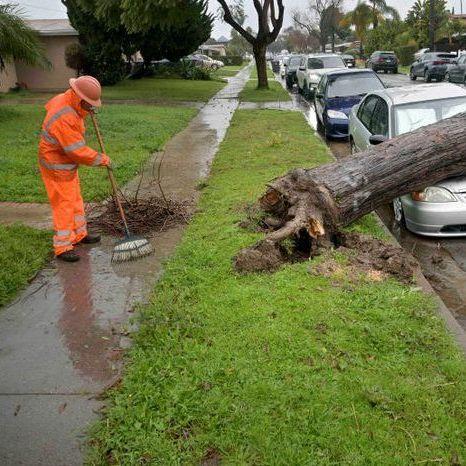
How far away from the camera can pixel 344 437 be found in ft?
9.14

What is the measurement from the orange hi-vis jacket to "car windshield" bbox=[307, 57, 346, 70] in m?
18.2

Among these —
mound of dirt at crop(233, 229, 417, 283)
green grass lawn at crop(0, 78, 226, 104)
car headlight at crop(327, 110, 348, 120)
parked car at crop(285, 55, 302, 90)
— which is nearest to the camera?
mound of dirt at crop(233, 229, 417, 283)

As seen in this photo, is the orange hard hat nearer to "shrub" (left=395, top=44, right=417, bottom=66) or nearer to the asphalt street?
the asphalt street

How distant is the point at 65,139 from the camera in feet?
17.0

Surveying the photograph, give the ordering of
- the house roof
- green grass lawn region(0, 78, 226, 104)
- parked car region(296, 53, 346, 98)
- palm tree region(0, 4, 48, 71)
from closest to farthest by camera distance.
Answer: palm tree region(0, 4, 48, 71) → parked car region(296, 53, 346, 98) → green grass lawn region(0, 78, 226, 104) → the house roof

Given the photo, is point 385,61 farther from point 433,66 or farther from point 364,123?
point 364,123

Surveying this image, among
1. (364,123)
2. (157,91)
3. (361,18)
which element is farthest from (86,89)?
(361,18)

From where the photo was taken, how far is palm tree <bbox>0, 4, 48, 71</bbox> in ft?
46.1

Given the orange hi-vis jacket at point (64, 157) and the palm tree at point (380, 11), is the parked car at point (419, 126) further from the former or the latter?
the palm tree at point (380, 11)

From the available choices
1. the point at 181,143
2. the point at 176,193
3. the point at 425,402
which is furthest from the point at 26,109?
the point at 425,402

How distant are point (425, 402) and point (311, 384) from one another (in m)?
0.65

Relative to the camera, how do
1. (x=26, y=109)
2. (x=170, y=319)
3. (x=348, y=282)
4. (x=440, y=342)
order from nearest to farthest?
1. (x=440, y=342)
2. (x=170, y=319)
3. (x=348, y=282)
4. (x=26, y=109)

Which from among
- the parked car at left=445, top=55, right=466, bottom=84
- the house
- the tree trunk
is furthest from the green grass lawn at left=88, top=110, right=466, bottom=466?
the house

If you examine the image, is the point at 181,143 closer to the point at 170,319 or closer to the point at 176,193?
the point at 176,193
